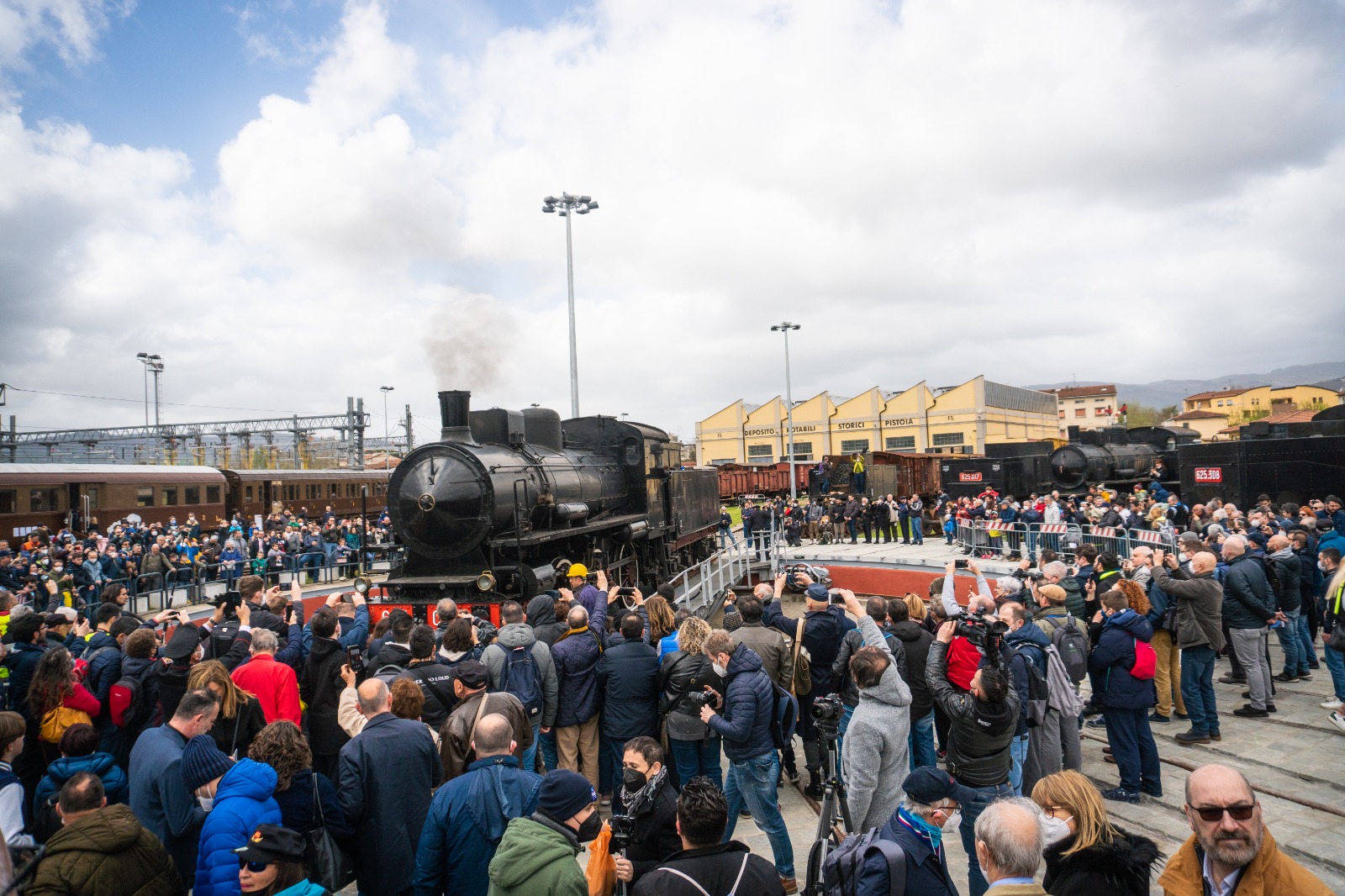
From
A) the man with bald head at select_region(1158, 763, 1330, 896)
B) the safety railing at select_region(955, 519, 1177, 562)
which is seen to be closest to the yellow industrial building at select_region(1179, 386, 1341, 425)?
the safety railing at select_region(955, 519, 1177, 562)

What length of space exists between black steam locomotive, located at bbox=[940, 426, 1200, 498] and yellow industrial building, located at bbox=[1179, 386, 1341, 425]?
35.0 m

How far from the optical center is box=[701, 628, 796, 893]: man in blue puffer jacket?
15.2 ft

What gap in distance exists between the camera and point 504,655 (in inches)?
214

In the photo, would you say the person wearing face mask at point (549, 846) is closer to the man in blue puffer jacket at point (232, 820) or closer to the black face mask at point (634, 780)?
the black face mask at point (634, 780)

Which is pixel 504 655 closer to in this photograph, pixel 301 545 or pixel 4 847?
pixel 4 847

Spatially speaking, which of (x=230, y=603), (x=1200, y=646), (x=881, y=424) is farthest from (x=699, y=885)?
(x=881, y=424)

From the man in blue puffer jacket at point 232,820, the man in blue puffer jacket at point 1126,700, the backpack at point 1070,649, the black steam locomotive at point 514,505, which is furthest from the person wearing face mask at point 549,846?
the black steam locomotive at point 514,505

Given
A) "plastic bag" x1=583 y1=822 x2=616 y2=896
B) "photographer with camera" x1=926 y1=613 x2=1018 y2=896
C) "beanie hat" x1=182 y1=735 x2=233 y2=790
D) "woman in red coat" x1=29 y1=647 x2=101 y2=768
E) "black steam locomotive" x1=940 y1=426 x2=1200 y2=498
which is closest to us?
"plastic bag" x1=583 y1=822 x2=616 y2=896

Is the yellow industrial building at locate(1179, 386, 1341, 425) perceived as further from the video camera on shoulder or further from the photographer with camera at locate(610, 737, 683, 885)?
the video camera on shoulder

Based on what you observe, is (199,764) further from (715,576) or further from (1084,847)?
(715,576)

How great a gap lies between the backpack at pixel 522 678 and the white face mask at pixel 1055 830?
3.49 meters

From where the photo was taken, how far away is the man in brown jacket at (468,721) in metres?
4.28

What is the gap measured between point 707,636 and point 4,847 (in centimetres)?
366

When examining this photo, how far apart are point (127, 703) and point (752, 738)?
409cm
